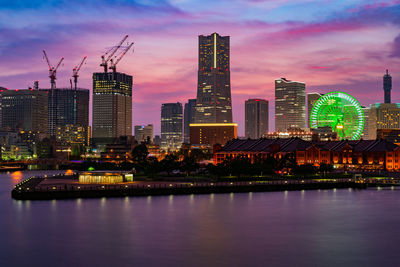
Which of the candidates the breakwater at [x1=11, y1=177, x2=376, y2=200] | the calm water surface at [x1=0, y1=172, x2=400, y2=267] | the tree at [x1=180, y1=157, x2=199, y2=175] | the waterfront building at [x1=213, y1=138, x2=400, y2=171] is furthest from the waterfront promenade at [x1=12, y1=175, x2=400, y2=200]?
the waterfront building at [x1=213, y1=138, x2=400, y2=171]

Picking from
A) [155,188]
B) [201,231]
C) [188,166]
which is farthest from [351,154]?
[201,231]

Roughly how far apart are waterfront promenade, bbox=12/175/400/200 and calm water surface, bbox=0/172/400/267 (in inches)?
137

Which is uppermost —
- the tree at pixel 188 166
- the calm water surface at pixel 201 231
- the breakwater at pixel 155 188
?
the tree at pixel 188 166

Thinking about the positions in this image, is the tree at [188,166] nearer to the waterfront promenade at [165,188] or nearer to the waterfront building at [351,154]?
the waterfront promenade at [165,188]

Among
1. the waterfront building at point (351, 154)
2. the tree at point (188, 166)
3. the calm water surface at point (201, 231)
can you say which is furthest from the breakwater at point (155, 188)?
the waterfront building at point (351, 154)

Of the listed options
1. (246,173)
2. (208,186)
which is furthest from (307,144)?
(208,186)

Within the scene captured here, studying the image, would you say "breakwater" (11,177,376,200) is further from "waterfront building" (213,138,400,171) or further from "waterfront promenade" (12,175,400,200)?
"waterfront building" (213,138,400,171)

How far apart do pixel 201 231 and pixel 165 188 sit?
39469mm

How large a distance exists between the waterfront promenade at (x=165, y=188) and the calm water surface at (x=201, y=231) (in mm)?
3492

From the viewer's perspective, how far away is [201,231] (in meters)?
73.9

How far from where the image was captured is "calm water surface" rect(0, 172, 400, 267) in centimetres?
5859

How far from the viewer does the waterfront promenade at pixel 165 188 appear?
104062 millimetres

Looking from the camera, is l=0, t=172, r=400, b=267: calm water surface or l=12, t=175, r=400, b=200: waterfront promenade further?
l=12, t=175, r=400, b=200: waterfront promenade

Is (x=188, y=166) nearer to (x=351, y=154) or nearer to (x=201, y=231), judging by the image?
(x=351, y=154)
